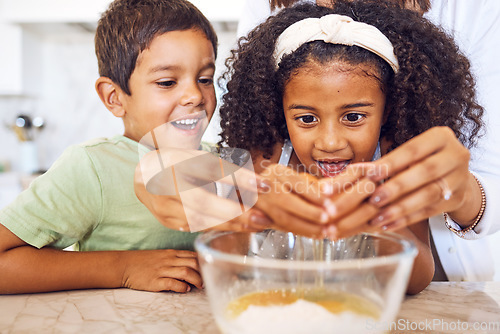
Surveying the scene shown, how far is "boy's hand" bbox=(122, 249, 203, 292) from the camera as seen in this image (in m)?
0.70

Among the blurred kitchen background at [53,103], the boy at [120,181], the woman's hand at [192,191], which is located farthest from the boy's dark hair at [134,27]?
the blurred kitchen background at [53,103]

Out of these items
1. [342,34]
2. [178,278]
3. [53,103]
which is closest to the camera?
[178,278]

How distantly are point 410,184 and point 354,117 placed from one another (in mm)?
413

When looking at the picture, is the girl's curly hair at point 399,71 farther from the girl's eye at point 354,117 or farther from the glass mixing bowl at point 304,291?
the glass mixing bowl at point 304,291

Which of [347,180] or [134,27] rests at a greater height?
[134,27]

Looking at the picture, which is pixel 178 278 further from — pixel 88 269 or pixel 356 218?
pixel 356 218

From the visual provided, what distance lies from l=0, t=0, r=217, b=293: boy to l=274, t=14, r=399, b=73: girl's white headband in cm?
24

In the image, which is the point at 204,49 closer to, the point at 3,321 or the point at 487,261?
the point at 3,321

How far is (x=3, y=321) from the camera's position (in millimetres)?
567

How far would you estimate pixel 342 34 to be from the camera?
817 mm

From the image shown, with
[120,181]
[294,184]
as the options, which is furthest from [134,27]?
[294,184]

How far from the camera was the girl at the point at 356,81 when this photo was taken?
0.83 m

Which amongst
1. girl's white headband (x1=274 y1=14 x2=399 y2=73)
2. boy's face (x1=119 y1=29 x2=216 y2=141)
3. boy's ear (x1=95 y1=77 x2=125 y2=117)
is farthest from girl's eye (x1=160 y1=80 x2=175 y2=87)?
girl's white headband (x1=274 y1=14 x2=399 y2=73)

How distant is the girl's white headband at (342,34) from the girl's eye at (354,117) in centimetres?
13
